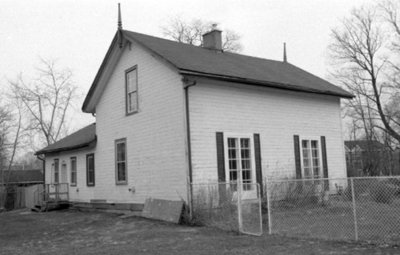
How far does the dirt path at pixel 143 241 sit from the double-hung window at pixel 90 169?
4.71 m

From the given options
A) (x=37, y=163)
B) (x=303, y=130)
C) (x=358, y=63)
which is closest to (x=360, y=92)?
(x=358, y=63)

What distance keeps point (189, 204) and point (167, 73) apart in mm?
4617

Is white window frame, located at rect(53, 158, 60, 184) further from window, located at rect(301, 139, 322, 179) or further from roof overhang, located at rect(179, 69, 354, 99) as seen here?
window, located at rect(301, 139, 322, 179)

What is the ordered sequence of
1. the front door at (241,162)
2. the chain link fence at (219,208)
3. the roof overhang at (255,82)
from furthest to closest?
the front door at (241,162), the roof overhang at (255,82), the chain link fence at (219,208)

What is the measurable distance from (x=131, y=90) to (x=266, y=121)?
5491 mm

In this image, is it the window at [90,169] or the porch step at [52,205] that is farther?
the porch step at [52,205]

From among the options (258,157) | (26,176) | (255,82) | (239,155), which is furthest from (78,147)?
(26,176)

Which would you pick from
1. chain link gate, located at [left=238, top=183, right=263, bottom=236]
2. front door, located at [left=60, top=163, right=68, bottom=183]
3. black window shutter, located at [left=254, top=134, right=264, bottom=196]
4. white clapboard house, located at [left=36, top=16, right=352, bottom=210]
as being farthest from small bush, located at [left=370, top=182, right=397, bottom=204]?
front door, located at [left=60, top=163, right=68, bottom=183]

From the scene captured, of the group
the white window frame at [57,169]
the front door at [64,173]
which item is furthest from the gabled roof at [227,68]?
the white window frame at [57,169]

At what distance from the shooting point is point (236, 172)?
578 inches

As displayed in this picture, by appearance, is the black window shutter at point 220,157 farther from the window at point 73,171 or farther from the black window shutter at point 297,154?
the window at point 73,171

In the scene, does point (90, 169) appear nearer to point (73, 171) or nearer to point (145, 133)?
point (73, 171)

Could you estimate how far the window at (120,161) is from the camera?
16.9 m

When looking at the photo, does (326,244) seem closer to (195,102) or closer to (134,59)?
(195,102)
